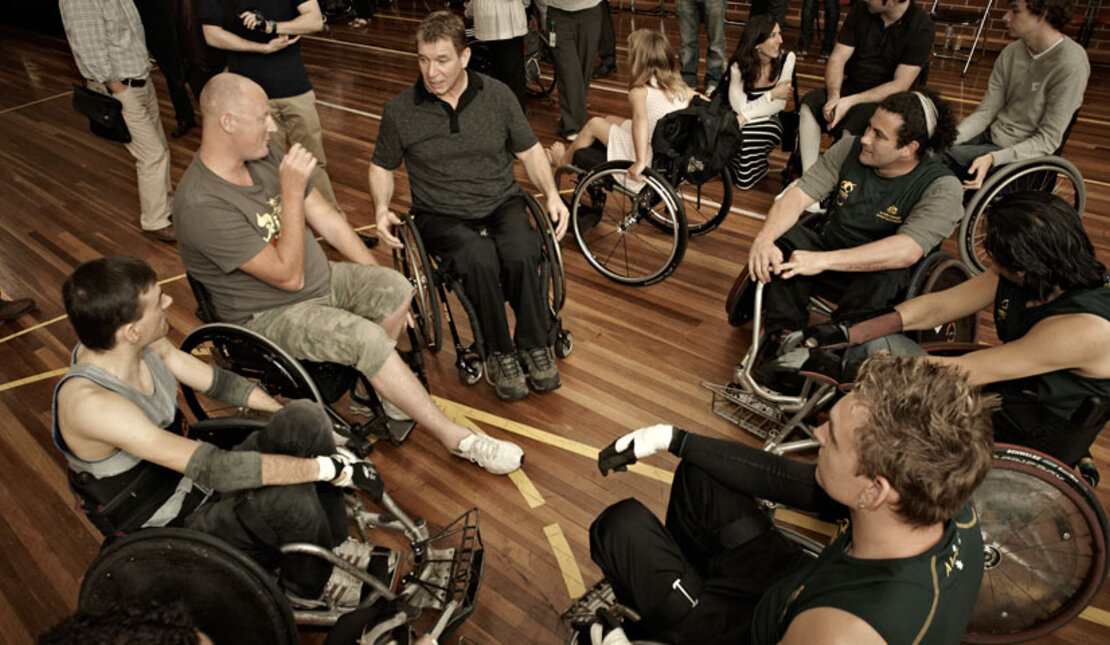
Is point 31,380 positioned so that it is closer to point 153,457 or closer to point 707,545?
point 153,457

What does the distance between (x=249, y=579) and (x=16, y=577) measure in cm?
152

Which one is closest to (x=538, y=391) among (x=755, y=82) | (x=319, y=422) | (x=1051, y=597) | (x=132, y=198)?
(x=319, y=422)

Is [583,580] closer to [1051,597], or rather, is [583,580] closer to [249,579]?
[249,579]

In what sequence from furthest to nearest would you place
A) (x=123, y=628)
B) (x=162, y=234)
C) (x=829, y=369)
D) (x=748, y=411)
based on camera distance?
(x=162, y=234)
(x=748, y=411)
(x=829, y=369)
(x=123, y=628)

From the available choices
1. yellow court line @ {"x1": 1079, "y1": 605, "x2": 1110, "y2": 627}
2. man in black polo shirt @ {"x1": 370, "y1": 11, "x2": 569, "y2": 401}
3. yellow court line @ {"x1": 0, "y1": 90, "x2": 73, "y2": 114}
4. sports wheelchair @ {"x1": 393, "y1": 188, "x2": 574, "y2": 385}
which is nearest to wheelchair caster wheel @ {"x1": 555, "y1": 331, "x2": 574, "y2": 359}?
sports wheelchair @ {"x1": 393, "y1": 188, "x2": 574, "y2": 385}

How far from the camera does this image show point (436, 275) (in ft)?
9.64

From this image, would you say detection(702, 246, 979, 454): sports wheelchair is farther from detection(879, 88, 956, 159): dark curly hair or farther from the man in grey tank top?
the man in grey tank top

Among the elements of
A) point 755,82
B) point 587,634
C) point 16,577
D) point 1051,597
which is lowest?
point 16,577

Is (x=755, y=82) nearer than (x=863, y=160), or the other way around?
(x=863, y=160)

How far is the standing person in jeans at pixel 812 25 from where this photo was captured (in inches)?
276

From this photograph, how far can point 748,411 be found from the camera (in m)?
2.94

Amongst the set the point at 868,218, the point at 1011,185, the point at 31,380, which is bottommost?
the point at 31,380

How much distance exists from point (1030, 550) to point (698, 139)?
2509mm

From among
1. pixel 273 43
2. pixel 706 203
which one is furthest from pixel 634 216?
pixel 273 43
